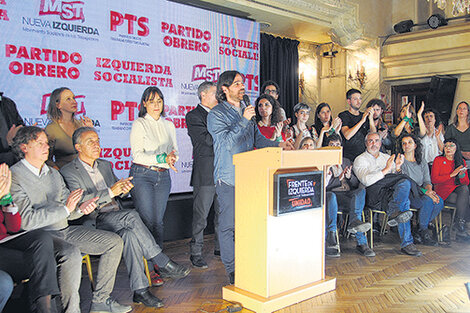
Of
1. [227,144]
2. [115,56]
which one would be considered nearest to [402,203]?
[227,144]

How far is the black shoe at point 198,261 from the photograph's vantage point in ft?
12.8

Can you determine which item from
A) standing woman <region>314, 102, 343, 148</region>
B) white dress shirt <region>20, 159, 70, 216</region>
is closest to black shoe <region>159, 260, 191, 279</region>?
white dress shirt <region>20, 159, 70, 216</region>

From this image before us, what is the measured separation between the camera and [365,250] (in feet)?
14.2

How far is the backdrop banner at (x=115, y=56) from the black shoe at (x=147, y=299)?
195 cm

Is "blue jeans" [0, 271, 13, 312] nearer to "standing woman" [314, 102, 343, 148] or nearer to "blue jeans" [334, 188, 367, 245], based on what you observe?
"blue jeans" [334, 188, 367, 245]

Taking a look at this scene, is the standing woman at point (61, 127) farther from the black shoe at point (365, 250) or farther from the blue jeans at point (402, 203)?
the blue jeans at point (402, 203)

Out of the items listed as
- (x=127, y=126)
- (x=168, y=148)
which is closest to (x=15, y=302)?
(x=168, y=148)

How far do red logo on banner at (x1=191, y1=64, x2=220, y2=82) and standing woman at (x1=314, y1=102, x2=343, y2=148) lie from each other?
1.48 m

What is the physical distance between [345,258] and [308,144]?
1147 millimetres

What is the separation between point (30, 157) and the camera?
2.71 meters

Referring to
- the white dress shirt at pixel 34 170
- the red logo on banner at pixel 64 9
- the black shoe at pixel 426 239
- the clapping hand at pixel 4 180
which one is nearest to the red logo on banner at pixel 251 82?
the red logo on banner at pixel 64 9

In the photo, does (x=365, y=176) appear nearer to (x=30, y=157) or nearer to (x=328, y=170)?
(x=328, y=170)

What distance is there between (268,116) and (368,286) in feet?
5.86

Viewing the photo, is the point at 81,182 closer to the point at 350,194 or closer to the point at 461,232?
the point at 350,194
